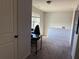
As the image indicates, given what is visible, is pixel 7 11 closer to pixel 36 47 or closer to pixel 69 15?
pixel 36 47

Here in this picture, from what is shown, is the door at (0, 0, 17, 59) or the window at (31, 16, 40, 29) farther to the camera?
the window at (31, 16, 40, 29)

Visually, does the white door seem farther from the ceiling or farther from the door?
the ceiling

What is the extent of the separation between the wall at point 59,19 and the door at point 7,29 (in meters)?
7.65

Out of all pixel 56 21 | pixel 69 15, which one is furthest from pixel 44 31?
pixel 69 15

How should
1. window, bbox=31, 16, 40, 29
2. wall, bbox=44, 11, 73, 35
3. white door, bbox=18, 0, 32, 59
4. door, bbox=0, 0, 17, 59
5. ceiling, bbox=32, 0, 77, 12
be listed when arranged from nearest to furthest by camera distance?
door, bbox=0, 0, 17, 59, white door, bbox=18, 0, 32, 59, ceiling, bbox=32, 0, 77, 12, window, bbox=31, 16, 40, 29, wall, bbox=44, 11, 73, 35

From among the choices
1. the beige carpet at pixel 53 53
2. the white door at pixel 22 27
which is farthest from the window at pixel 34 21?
the white door at pixel 22 27

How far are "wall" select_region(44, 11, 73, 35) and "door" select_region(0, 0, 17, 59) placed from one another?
301 inches

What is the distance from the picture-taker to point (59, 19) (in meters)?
10.1

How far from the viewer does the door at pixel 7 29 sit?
2.19 meters

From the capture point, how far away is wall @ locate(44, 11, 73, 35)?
9.80 m

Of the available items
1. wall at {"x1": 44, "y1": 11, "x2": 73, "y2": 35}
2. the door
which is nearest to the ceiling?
wall at {"x1": 44, "y1": 11, "x2": 73, "y2": 35}

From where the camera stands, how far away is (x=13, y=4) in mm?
2541

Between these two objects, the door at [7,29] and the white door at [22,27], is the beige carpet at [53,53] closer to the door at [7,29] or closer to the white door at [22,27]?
the white door at [22,27]

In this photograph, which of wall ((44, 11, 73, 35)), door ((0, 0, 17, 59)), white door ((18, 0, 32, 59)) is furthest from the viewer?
wall ((44, 11, 73, 35))
